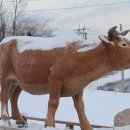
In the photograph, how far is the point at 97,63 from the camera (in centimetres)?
610

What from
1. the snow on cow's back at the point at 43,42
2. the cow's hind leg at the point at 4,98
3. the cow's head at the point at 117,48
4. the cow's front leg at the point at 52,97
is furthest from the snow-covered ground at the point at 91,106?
the cow's head at the point at 117,48

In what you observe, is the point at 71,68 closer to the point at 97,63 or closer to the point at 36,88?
the point at 97,63

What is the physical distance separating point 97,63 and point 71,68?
0.39 metres

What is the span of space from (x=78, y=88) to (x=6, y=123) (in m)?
1.75

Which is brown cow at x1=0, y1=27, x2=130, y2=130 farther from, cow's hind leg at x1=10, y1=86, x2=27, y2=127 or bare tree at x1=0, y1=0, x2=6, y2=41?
bare tree at x1=0, y1=0, x2=6, y2=41

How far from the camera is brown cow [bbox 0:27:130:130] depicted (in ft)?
19.6

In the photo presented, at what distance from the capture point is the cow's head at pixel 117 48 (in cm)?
595

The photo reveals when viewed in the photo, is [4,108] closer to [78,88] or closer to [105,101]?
[78,88]

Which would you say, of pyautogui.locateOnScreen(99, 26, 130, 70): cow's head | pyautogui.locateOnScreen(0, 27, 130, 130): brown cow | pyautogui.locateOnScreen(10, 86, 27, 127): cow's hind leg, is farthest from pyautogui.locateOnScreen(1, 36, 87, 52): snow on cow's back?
pyautogui.locateOnScreen(10, 86, 27, 127): cow's hind leg

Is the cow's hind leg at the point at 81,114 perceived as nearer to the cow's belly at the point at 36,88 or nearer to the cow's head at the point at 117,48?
the cow's belly at the point at 36,88

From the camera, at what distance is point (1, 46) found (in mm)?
7543

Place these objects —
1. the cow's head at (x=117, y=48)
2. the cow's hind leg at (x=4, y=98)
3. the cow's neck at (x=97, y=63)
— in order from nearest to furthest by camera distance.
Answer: the cow's head at (x=117, y=48) → the cow's neck at (x=97, y=63) → the cow's hind leg at (x=4, y=98)

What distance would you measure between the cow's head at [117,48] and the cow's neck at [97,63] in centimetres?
10

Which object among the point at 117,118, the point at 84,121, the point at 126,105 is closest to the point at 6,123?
the point at 84,121
